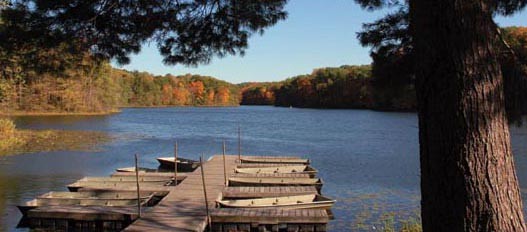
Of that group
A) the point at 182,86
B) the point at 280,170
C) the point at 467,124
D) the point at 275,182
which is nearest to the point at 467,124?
the point at 467,124

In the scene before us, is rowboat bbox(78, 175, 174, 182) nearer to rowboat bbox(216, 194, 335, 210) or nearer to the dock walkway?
the dock walkway

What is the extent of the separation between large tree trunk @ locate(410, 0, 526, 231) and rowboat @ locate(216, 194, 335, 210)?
305 inches

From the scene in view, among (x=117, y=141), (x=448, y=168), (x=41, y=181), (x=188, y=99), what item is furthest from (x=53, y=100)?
(x=188, y=99)

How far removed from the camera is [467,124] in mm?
2637

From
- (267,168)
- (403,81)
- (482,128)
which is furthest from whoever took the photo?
(267,168)

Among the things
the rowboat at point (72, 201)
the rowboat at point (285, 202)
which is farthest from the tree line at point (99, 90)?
the rowboat at point (285, 202)

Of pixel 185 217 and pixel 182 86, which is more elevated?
pixel 182 86

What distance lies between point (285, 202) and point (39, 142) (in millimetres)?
21823

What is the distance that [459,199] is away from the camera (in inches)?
104

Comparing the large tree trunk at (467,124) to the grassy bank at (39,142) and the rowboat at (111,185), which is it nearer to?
the rowboat at (111,185)

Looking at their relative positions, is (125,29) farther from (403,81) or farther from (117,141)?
(117,141)

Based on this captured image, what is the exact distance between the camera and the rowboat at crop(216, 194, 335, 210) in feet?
33.8

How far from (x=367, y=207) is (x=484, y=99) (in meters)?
10.4

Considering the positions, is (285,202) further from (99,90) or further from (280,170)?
(99,90)
